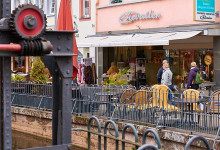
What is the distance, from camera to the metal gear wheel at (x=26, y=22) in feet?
18.6

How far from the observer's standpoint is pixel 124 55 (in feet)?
78.0

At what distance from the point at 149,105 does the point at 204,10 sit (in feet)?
21.0

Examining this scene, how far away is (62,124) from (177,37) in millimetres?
11702

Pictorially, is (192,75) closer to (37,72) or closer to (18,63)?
(37,72)

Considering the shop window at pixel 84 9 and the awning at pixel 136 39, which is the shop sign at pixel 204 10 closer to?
the awning at pixel 136 39

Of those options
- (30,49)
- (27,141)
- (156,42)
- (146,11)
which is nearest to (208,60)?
(156,42)

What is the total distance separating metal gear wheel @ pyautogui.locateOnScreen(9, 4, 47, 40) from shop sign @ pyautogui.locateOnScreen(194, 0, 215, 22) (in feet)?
38.9

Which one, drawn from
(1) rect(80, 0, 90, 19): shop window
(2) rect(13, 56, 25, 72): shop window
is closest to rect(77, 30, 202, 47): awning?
(1) rect(80, 0, 90, 19): shop window

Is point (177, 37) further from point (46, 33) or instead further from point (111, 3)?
point (46, 33)

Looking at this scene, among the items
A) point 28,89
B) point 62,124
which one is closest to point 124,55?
point 28,89

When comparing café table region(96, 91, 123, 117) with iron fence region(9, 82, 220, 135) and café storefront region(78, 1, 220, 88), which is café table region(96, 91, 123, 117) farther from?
café storefront region(78, 1, 220, 88)

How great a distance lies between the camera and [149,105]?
12109mm

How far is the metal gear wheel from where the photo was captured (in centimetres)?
568

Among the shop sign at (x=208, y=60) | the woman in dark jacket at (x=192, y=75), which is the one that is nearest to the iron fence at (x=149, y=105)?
the woman in dark jacket at (x=192, y=75)
